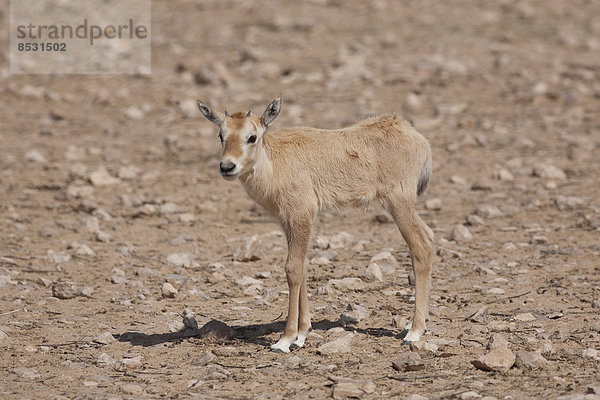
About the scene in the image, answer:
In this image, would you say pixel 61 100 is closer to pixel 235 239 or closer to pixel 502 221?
pixel 235 239

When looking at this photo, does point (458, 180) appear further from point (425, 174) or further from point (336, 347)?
point (336, 347)

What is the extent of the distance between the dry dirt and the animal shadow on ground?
0.11 ft

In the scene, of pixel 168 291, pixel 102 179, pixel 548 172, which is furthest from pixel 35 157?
pixel 548 172

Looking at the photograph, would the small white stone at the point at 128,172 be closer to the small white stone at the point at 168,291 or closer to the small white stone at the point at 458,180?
the small white stone at the point at 168,291

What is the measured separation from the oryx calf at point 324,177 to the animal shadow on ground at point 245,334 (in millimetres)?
327

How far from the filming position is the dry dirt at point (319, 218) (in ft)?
24.7

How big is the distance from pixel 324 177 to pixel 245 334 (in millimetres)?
1793

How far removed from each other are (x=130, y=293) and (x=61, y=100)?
956 cm

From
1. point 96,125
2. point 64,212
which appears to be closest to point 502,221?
point 64,212

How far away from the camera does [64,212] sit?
12.6 metres

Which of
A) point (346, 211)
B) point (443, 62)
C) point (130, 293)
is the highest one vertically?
point (443, 62)

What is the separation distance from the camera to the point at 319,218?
12281mm

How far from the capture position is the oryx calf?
8.12 m

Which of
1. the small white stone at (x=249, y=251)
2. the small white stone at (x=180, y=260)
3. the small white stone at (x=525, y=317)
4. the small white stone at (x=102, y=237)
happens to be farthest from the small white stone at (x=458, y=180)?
the small white stone at (x=102, y=237)
